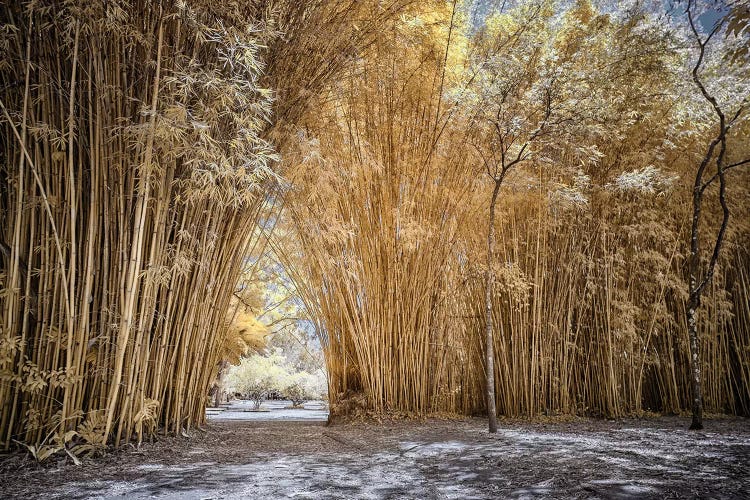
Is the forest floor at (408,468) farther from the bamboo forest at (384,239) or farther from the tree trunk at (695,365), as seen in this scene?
the tree trunk at (695,365)

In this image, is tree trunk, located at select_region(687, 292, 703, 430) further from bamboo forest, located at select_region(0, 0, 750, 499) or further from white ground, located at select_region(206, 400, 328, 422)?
white ground, located at select_region(206, 400, 328, 422)

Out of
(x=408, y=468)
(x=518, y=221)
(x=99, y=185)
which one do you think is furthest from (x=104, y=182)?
(x=518, y=221)

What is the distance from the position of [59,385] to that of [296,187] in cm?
188

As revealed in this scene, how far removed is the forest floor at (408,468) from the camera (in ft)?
5.32

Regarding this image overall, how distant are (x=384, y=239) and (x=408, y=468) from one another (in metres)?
2.28

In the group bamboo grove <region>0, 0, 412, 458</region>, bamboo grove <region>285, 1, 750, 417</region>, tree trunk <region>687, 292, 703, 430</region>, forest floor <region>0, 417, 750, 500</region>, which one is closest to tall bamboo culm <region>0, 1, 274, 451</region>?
bamboo grove <region>0, 0, 412, 458</region>

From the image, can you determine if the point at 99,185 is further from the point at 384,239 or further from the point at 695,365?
the point at 695,365

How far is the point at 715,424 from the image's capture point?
3.99 meters

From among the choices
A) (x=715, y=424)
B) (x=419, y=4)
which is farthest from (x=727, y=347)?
(x=419, y=4)

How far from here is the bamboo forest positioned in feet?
6.84

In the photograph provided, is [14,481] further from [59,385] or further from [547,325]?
[547,325]

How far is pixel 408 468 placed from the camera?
2.10m

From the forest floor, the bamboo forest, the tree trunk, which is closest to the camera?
the forest floor

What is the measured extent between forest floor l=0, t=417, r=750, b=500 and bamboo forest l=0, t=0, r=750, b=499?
22 millimetres
